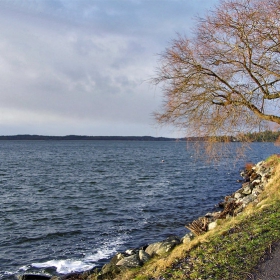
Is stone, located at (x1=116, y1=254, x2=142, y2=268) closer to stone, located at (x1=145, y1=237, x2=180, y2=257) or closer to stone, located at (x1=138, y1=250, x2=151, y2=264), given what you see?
stone, located at (x1=138, y1=250, x2=151, y2=264)

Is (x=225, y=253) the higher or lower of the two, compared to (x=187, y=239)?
higher

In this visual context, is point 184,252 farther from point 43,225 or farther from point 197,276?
point 43,225

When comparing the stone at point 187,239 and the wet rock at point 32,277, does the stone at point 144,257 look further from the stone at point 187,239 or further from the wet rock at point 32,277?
the wet rock at point 32,277

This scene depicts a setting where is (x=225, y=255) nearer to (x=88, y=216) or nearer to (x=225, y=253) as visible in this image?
(x=225, y=253)

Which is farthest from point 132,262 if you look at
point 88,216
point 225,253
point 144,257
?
point 88,216

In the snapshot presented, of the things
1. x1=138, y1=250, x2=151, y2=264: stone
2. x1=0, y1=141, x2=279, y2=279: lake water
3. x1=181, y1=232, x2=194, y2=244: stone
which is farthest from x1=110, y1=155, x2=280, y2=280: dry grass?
x1=138, y1=250, x2=151, y2=264: stone

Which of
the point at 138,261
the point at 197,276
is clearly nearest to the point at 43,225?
the point at 138,261

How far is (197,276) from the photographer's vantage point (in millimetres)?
5805

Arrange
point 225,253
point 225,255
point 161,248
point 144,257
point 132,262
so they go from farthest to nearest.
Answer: point 161,248 → point 144,257 → point 132,262 → point 225,253 → point 225,255

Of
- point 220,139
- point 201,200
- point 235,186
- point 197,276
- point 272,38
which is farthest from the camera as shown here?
point 235,186

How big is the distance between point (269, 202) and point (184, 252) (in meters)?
4.75

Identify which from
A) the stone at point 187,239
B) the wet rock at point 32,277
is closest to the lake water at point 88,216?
the wet rock at point 32,277

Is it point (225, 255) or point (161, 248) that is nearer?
point (225, 255)

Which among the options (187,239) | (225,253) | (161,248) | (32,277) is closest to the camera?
(225,253)
